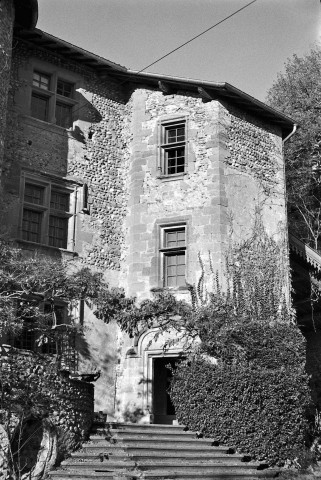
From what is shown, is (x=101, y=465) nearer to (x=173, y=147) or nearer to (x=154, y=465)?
(x=154, y=465)

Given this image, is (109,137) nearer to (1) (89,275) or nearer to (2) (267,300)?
(1) (89,275)

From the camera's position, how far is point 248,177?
17031mm

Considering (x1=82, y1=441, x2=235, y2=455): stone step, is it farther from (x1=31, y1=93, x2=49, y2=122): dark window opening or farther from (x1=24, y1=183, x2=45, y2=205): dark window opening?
(x1=31, y1=93, x2=49, y2=122): dark window opening

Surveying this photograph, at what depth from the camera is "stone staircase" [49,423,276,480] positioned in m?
10.9

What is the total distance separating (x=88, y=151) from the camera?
16.9 meters

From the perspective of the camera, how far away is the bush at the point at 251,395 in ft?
42.8

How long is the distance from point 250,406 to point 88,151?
7755 millimetres

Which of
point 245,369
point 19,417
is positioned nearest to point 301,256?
point 245,369

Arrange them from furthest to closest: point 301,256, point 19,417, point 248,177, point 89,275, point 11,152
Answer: point 301,256, point 248,177, point 11,152, point 89,275, point 19,417

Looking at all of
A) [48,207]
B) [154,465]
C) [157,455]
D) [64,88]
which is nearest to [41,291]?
[48,207]

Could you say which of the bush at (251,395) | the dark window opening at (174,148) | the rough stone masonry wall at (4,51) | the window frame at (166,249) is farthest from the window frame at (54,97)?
the bush at (251,395)

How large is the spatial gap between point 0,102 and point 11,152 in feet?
5.75

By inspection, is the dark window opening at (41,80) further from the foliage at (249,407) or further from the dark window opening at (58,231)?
the foliage at (249,407)

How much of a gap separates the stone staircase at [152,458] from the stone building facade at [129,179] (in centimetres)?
252
